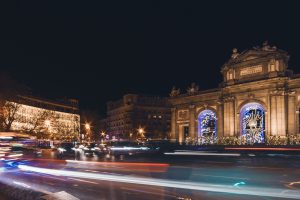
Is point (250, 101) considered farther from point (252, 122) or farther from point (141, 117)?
point (141, 117)

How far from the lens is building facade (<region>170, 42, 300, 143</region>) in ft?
195

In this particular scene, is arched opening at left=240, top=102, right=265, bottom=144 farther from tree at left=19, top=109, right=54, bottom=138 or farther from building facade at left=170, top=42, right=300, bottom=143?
tree at left=19, top=109, right=54, bottom=138

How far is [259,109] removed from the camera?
65.2 m

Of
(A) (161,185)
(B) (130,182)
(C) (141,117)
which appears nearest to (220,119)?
(B) (130,182)

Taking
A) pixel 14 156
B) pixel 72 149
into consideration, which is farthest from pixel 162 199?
pixel 72 149

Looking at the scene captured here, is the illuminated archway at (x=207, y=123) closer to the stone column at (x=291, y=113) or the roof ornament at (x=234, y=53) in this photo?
the roof ornament at (x=234, y=53)

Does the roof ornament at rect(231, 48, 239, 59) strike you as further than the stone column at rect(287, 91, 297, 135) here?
Yes

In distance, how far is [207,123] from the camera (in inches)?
2931

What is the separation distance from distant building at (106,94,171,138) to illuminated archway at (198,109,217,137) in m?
52.0

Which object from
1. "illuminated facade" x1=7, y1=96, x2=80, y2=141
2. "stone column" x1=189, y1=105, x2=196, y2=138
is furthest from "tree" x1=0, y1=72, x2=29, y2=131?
"stone column" x1=189, y1=105, x2=196, y2=138

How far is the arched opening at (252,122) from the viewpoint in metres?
63.0


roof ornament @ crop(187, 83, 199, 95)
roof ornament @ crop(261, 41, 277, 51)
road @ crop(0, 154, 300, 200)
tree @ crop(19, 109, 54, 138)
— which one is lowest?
road @ crop(0, 154, 300, 200)

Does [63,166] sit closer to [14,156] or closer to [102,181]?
[14,156]

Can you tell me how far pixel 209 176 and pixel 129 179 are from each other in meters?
4.29
